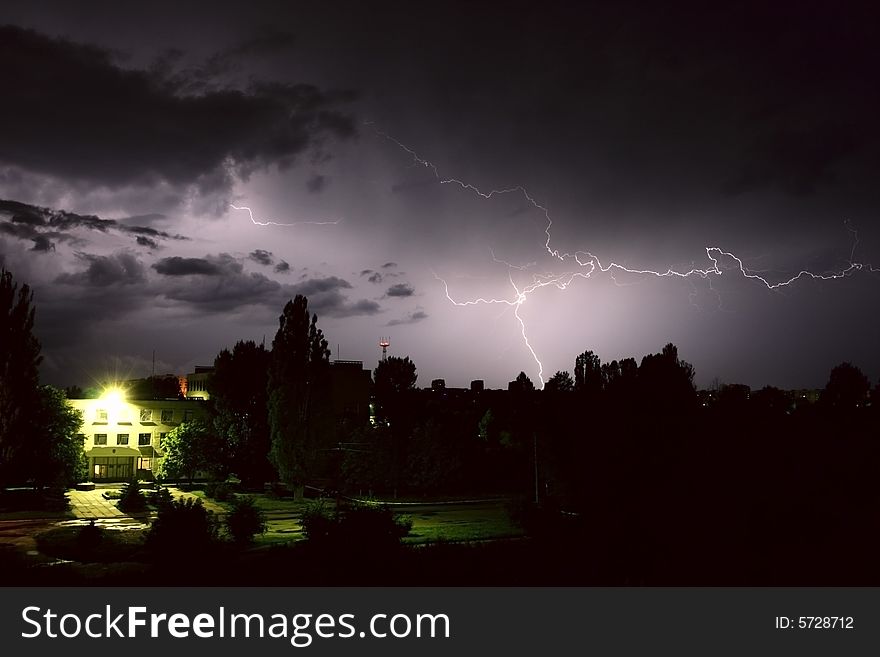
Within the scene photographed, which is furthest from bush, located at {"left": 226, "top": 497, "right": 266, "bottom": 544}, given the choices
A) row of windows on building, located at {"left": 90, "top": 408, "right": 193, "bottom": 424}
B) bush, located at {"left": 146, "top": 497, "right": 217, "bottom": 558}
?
row of windows on building, located at {"left": 90, "top": 408, "right": 193, "bottom": 424}

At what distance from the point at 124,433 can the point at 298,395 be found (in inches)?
608

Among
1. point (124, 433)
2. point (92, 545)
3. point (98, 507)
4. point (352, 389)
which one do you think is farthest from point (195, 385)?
point (92, 545)

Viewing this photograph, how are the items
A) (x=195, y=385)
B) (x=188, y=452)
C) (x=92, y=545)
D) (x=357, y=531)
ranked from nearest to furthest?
(x=357, y=531) < (x=92, y=545) < (x=188, y=452) < (x=195, y=385)

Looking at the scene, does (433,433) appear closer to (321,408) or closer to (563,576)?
(321,408)

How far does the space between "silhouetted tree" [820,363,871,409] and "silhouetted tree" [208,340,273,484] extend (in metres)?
43.8

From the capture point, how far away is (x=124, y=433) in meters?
44.4

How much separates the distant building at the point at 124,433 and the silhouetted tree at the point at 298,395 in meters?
12.8

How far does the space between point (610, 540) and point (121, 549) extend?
14.6 m

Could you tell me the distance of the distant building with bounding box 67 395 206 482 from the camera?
4344cm

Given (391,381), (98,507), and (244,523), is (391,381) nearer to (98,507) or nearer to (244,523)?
(98,507)

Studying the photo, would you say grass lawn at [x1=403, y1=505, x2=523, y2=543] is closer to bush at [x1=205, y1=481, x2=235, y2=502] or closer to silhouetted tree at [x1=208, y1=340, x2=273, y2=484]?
bush at [x1=205, y1=481, x2=235, y2=502]

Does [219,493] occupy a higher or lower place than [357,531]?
lower

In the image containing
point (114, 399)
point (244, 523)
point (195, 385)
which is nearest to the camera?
point (244, 523)

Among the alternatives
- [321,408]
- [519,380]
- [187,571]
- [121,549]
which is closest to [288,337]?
[321,408]
